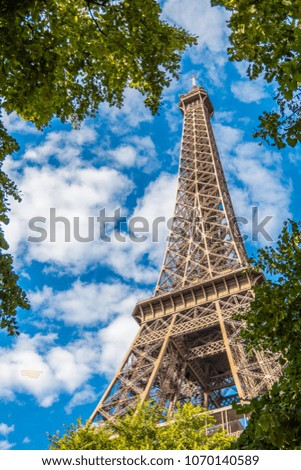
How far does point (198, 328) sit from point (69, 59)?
76.4ft

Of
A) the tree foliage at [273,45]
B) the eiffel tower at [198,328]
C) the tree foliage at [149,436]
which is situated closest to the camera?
the tree foliage at [273,45]

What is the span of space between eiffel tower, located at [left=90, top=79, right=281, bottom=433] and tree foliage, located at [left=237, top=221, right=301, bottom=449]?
12472 millimetres

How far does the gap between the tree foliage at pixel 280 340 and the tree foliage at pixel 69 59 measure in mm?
3922

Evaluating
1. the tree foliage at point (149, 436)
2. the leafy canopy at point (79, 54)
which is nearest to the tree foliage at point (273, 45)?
the leafy canopy at point (79, 54)

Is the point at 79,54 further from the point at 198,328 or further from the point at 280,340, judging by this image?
the point at 198,328

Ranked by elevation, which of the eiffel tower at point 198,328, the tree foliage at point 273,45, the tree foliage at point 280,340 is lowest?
the tree foliage at point 280,340

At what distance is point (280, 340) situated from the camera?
27.6 ft

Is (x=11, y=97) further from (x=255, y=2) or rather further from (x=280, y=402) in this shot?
(x=280, y=402)

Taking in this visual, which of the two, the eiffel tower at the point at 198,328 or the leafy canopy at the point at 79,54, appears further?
the eiffel tower at the point at 198,328

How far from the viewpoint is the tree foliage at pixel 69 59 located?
7.13 metres

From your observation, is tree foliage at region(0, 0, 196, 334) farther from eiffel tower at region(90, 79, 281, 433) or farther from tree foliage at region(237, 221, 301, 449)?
eiffel tower at region(90, 79, 281, 433)

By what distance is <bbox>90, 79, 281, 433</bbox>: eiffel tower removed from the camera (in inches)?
1041

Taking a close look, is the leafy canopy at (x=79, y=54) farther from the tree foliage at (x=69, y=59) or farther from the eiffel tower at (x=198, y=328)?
the eiffel tower at (x=198, y=328)
